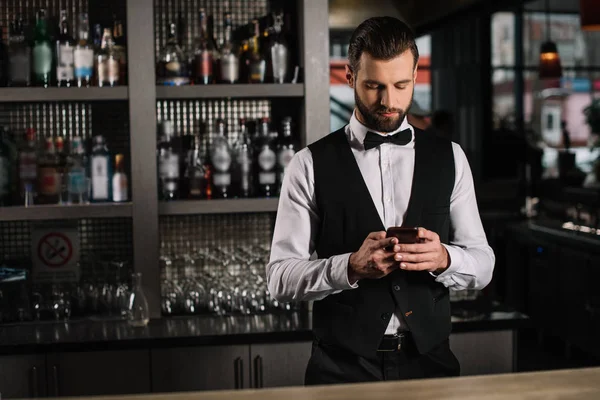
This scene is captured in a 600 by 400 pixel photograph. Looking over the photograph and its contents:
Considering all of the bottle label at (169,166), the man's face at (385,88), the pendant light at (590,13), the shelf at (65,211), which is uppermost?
the pendant light at (590,13)

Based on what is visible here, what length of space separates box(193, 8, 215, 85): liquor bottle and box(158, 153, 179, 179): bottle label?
317 mm

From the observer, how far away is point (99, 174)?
10.5ft

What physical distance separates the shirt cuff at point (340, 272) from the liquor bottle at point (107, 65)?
5.22 feet

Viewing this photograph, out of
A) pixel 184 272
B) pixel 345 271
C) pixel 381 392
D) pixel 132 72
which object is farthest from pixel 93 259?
pixel 381 392

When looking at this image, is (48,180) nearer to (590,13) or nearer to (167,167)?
(167,167)

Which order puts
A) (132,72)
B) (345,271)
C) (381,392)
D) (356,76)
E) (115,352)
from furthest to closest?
(132,72)
(115,352)
(356,76)
(345,271)
(381,392)

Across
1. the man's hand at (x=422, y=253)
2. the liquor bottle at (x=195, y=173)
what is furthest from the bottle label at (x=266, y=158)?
the man's hand at (x=422, y=253)

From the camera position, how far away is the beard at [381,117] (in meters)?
2.01

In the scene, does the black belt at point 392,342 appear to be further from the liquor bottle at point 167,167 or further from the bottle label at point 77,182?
the bottle label at point 77,182

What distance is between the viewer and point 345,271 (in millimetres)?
1919

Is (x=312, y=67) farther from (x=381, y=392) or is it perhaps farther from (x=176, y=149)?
(x=381, y=392)

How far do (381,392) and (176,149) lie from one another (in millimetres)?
2137

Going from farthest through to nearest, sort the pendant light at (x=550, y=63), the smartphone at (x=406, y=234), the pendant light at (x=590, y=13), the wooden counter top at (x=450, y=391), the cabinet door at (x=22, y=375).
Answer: the pendant light at (x=550, y=63), the pendant light at (x=590, y=13), the cabinet door at (x=22, y=375), the smartphone at (x=406, y=234), the wooden counter top at (x=450, y=391)

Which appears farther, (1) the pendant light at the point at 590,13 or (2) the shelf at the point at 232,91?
(1) the pendant light at the point at 590,13
